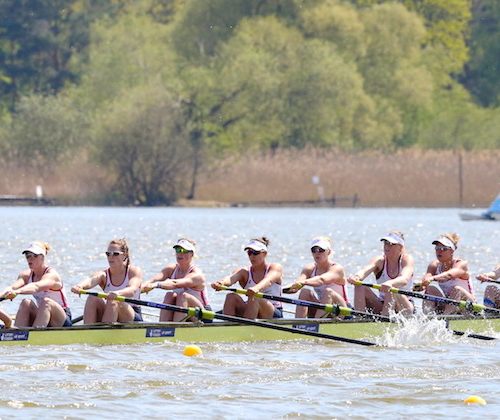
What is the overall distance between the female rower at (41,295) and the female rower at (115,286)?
12.3 inches

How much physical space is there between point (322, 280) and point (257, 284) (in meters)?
0.72

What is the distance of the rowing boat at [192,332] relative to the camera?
573 inches

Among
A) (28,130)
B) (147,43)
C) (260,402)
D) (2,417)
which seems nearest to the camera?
(2,417)

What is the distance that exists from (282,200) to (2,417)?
41.4 m

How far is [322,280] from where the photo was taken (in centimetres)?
1612

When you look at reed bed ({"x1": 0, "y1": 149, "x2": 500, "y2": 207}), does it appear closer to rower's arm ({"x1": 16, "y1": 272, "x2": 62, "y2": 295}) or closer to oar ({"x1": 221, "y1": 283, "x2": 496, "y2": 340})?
oar ({"x1": 221, "y1": 283, "x2": 496, "y2": 340})

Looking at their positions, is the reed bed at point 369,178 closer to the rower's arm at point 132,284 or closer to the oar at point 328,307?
the oar at point 328,307

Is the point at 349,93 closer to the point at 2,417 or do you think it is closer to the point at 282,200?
the point at 282,200

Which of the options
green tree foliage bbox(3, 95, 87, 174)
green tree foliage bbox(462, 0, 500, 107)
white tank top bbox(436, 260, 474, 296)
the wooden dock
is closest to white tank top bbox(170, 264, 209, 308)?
white tank top bbox(436, 260, 474, 296)

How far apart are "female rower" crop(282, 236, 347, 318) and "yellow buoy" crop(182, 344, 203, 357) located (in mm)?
1538

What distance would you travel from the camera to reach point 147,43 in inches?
2366

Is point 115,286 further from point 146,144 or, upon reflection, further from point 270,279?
point 146,144

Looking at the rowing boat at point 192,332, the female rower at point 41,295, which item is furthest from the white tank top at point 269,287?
the female rower at point 41,295

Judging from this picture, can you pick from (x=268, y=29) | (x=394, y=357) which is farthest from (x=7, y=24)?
(x=394, y=357)
